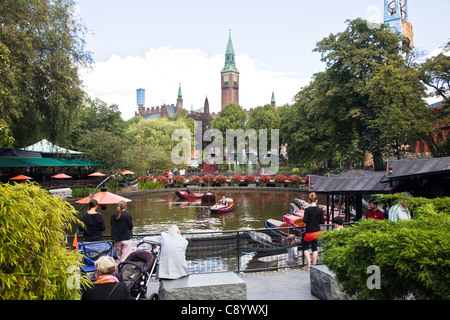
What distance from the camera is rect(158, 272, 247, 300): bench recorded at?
244 inches

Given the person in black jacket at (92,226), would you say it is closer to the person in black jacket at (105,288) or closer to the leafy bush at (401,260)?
the person in black jacket at (105,288)

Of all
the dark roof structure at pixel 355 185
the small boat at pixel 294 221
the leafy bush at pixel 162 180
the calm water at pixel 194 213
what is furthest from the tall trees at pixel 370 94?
the leafy bush at pixel 162 180

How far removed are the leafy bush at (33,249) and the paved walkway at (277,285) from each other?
12.7 ft

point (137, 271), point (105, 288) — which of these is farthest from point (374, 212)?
point (105, 288)

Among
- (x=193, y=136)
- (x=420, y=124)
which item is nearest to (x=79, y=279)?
(x=420, y=124)

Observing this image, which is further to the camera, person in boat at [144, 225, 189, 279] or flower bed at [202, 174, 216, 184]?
flower bed at [202, 174, 216, 184]

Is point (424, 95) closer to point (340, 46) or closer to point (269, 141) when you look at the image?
point (340, 46)

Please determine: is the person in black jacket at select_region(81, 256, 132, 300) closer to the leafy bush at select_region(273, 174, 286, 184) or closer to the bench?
the bench

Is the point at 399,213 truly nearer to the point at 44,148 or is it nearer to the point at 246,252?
the point at 246,252

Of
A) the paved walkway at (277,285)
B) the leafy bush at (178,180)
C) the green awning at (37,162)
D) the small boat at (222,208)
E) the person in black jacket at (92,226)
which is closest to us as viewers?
the paved walkway at (277,285)

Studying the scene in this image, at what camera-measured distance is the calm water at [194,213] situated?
22.8 metres

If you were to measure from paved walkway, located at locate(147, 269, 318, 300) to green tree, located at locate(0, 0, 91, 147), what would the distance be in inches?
493

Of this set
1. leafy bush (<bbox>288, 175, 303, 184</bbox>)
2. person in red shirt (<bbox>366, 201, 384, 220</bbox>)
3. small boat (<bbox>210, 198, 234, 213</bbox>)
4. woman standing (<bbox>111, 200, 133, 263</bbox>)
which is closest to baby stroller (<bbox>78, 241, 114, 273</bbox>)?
woman standing (<bbox>111, 200, 133, 263</bbox>)

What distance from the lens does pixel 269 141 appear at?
70250mm
